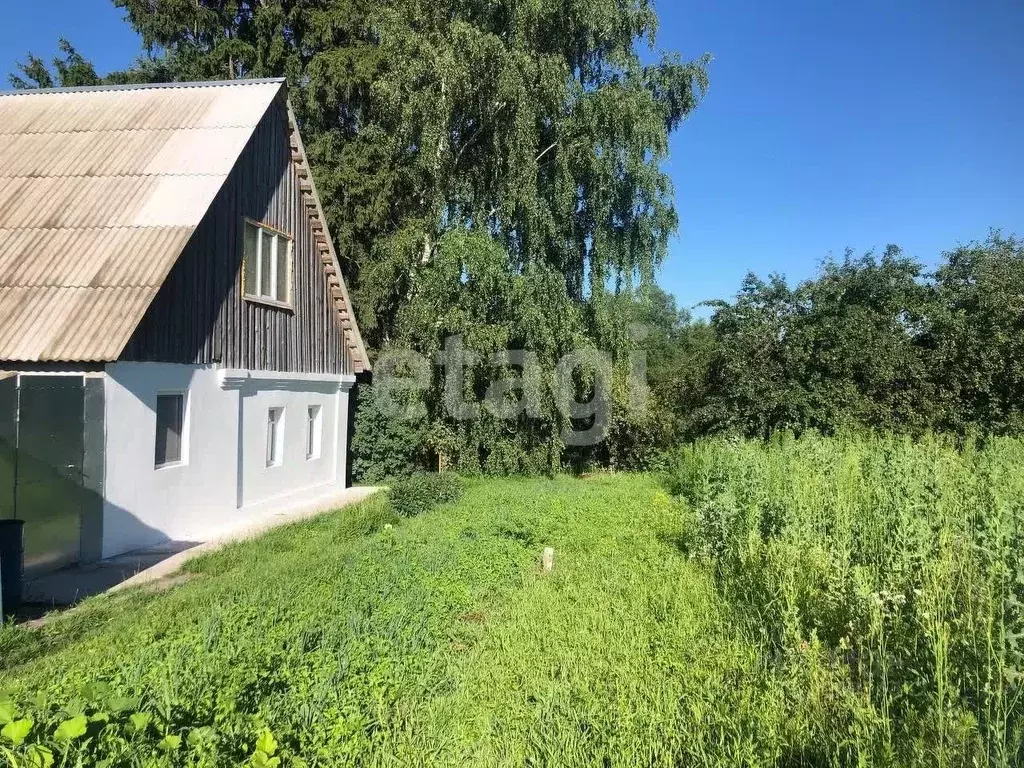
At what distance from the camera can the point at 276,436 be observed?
13.9m

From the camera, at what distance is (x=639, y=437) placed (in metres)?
22.4

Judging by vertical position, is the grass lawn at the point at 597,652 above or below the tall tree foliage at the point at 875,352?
below

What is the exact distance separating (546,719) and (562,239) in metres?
14.4

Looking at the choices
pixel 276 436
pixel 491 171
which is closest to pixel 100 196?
pixel 276 436

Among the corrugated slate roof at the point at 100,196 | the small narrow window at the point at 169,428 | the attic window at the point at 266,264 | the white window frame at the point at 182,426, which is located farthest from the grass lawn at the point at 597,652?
the attic window at the point at 266,264

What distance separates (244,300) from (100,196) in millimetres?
2642

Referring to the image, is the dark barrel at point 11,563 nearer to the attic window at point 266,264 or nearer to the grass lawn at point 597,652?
the grass lawn at point 597,652

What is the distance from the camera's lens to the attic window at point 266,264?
12.5 meters

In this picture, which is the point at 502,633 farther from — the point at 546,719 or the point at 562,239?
the point at 562,239

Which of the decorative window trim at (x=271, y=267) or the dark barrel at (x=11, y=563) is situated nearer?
the dark barrel at (x=11, y=563)

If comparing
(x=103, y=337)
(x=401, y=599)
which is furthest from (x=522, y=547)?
(x=103, y=337)

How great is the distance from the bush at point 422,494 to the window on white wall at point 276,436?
2362 mm

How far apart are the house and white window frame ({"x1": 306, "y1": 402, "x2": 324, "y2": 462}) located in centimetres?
5

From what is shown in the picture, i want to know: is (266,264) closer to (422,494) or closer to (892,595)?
(422,494)
